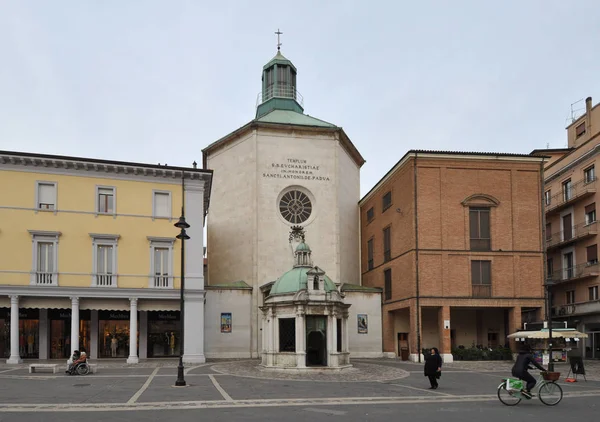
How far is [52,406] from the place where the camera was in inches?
659

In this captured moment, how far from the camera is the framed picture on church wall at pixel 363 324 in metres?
46.2

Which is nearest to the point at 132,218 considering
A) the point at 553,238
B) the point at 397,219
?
the point at 397,219

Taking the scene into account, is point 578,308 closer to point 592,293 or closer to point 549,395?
point 592,293

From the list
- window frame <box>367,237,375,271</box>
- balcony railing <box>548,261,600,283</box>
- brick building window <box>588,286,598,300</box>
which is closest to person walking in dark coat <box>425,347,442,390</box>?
balcony railing <box>548,261,600,283</box>

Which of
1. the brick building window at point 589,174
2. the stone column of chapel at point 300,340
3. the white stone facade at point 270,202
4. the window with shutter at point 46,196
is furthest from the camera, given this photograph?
the white stone facade at point 270,202

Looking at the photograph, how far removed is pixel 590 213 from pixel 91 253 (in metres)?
34.8

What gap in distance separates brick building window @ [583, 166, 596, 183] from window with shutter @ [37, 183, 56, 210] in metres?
36.5

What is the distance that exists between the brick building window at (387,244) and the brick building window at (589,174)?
1471 centimetres

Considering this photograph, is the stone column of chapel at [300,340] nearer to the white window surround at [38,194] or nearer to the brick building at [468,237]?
the brick building at [468,237]

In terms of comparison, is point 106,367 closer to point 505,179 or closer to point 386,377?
point 386,377

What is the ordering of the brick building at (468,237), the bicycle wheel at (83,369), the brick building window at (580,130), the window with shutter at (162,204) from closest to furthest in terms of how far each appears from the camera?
1. the bicycle wheel at (83,369)
2. the window with shutter at (162,204)
3. the brick building at (468,237)
4. the brick building window at (580,130)

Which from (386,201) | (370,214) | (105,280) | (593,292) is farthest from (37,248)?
(593,292)

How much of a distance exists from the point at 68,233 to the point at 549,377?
28355 millimetres

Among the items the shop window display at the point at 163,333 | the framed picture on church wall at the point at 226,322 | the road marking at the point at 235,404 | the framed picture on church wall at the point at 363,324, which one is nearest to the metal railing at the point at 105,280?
the shop window display at the point at 163,333
